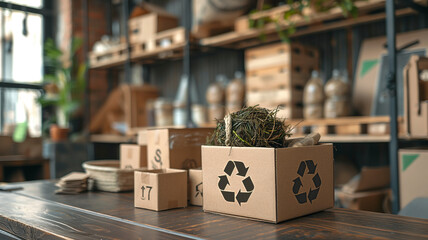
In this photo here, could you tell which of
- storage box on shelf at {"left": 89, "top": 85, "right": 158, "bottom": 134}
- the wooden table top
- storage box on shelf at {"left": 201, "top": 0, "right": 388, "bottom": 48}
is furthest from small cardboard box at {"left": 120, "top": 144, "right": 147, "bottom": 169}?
storage box on shelf at {"left": 89, "top": 85, "right": 158, "bottom": 134}

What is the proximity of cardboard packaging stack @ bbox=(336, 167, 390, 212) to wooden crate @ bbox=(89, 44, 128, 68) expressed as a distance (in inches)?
110

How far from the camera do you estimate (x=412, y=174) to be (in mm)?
→ 2178

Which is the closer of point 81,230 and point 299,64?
point 81,230

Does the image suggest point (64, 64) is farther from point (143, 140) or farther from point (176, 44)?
point (143, 140)

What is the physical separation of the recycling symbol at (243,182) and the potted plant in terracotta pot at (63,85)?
4.20 m

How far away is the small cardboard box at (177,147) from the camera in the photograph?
1431 millimetres

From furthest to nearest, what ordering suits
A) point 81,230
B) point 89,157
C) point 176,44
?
point 89,157 < point 176,44 < point 81,230

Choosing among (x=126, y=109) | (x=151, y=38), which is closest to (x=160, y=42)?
(x=151, y=38)

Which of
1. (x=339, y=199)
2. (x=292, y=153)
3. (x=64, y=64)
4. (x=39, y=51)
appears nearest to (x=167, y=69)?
(x=64, y=64)

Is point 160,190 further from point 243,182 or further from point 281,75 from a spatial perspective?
point 281,75

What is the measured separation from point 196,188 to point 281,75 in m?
1.92

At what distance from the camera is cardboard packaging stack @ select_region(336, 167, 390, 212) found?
247 cm

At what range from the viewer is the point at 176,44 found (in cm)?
385

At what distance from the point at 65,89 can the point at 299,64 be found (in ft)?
10.1
